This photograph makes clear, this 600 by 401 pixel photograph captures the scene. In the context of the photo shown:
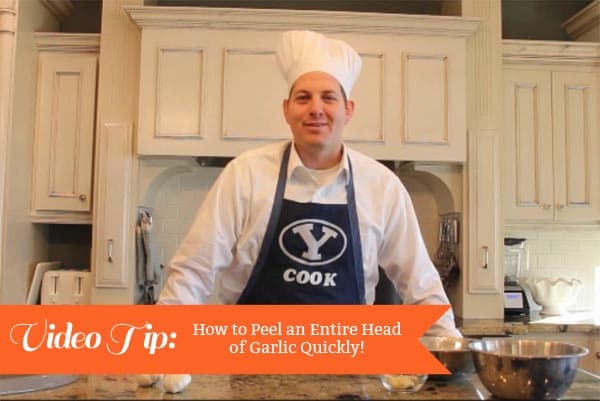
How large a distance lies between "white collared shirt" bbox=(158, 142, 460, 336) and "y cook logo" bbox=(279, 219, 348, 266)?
0.07 meters

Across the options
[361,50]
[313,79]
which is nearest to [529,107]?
[361,50]

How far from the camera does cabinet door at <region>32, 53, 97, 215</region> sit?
317cm

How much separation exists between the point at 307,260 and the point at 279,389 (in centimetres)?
55

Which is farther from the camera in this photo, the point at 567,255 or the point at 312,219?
the point at 567,255

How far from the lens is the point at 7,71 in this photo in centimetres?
290

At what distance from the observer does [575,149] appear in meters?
3.33

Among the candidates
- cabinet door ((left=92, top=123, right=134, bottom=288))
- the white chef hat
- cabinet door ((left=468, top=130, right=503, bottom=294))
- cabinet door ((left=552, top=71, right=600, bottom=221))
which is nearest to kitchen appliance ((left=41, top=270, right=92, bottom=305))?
cabinet door ((left=92, top=123, right=134, bottom=288))

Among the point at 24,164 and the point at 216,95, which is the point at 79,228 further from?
the point at 216,95

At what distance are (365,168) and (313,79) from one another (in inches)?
12.3

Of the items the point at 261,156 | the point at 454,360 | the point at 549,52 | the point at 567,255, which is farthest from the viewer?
the point at 567,255

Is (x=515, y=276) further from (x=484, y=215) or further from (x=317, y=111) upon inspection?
(x=317, y=111)

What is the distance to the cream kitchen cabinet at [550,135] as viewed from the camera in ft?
10.8

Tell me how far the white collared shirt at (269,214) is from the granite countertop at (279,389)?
1.23 ft

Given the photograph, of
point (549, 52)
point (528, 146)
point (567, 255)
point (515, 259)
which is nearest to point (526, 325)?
point (515, 259)
